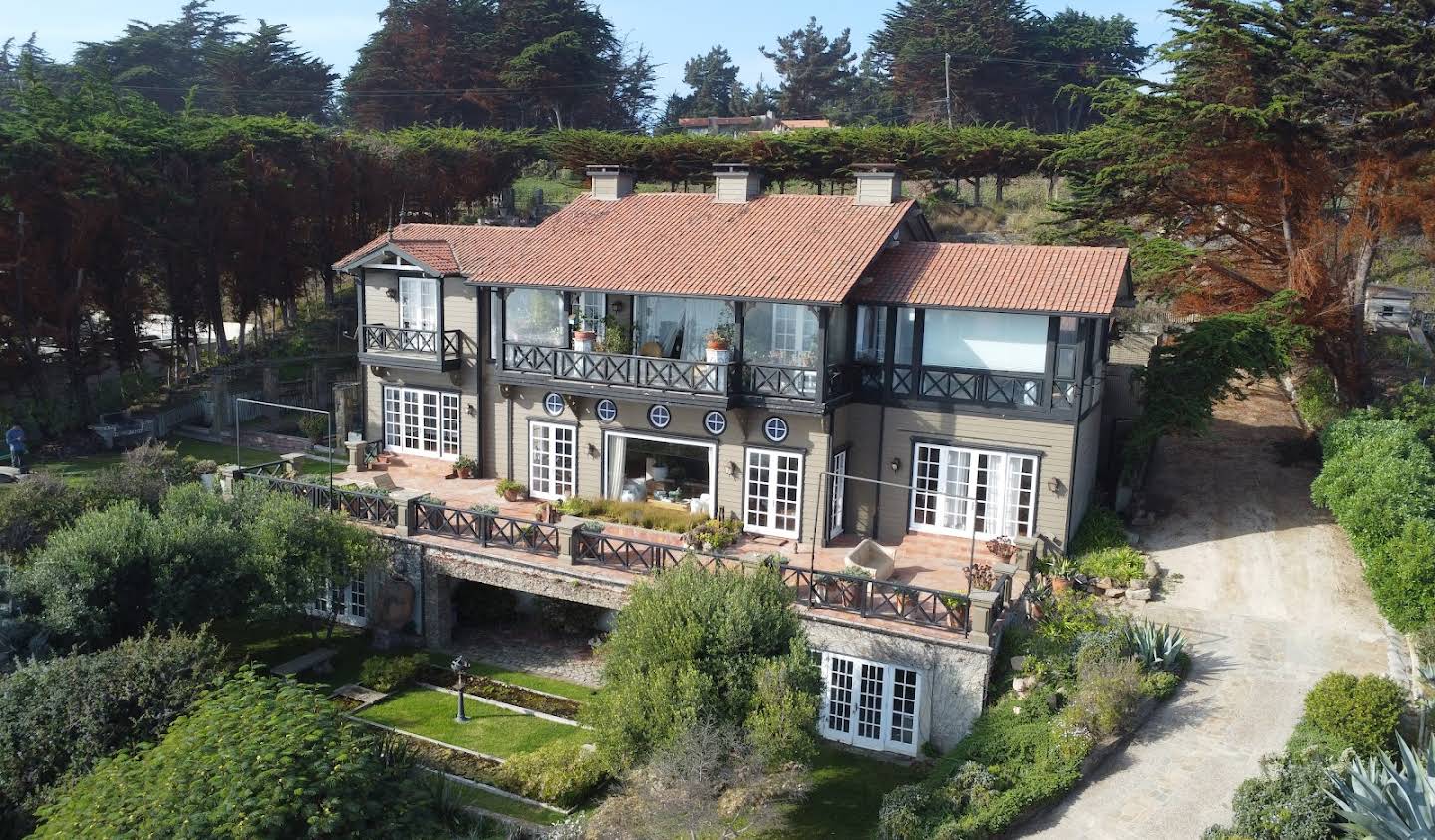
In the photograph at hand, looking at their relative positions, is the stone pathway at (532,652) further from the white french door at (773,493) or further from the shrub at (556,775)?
the white french door at (773,493)

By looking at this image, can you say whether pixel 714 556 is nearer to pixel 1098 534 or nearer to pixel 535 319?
pixel 535 319

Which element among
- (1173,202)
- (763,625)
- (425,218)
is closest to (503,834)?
(763,625)

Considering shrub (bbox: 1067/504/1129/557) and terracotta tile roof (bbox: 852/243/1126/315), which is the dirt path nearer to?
shrub (bbox: 1067/504/1129/557)

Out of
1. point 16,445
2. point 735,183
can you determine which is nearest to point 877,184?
point 735,183

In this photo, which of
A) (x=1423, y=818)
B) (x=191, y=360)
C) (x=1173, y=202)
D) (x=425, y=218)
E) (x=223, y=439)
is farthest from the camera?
(x=425, y=218)

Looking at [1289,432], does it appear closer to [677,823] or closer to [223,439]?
[677,823]

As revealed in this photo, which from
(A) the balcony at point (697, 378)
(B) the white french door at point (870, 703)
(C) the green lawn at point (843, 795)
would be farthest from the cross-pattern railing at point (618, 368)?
(C) the green lawn at point (843, 795)
